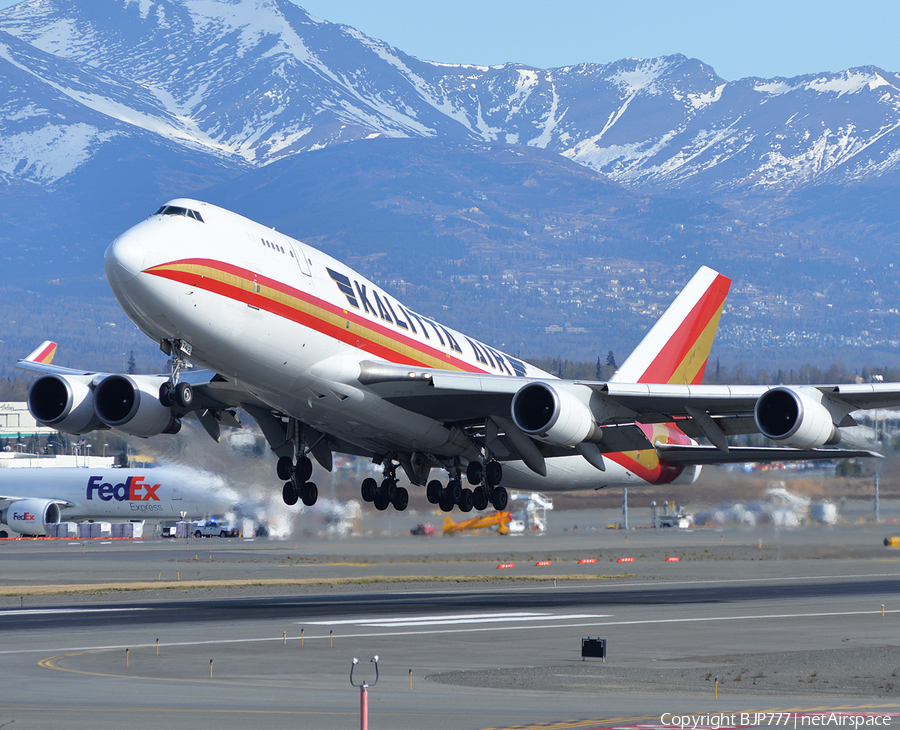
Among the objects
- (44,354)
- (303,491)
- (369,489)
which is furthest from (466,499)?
(44,354)

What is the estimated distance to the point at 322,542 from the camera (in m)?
64.4

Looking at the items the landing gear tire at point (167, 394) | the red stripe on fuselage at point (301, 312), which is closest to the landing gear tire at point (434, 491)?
the red stripe on fuselage at point (301, 312)

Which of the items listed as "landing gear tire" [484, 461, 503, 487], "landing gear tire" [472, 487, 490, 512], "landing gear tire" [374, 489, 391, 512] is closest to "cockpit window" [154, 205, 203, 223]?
"landing gear tire" [484, 461, 503, 487]

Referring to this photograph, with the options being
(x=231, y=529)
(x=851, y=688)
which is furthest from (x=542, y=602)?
(x=231, y=529)

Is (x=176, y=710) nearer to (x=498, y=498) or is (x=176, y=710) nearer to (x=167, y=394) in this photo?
(x=167, y=394)

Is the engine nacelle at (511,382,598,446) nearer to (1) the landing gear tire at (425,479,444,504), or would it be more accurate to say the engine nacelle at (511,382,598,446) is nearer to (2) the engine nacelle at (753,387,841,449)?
(2) the engine nacelle at (753,387,841,449)

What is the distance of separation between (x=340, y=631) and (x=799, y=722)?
17824 millimetres

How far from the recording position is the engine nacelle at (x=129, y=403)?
37.4 m

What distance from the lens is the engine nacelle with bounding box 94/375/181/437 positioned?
123 feet

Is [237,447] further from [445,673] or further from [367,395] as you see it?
[445,673]

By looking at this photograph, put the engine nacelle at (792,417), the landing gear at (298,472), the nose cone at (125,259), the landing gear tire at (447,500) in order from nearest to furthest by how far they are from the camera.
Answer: the nose cone at (125,259), the engine nacelle at (792,417), the landing gear at (298,472), the landing gear tire at (447,500)

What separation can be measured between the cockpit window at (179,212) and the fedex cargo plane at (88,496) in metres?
68.0

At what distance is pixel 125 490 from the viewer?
103m

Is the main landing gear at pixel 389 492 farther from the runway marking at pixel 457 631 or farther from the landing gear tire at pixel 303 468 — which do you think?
the runway marking at pixel 457 631
